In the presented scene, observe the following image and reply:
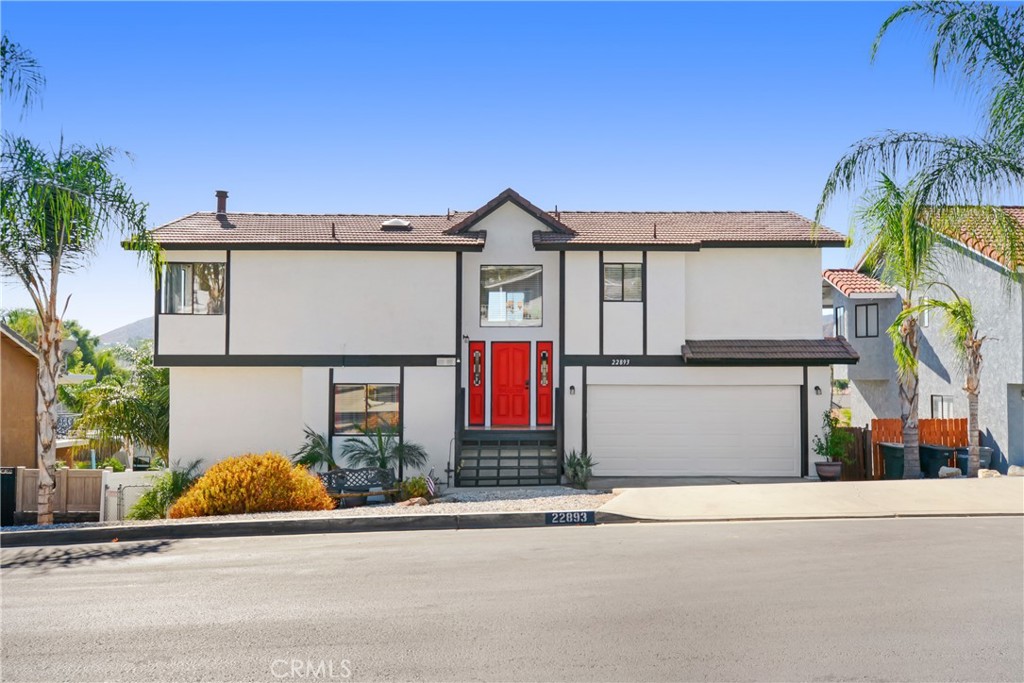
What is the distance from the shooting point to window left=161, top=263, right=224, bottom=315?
1830 centimetres

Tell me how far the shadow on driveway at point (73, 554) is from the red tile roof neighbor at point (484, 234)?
29.0 ft

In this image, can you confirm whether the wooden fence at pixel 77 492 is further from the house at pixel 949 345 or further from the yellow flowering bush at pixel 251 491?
the house at pixel 949 345

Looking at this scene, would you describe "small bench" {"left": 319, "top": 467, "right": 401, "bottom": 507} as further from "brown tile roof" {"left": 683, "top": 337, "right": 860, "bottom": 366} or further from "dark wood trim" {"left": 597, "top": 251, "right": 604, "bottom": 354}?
"brown tile roof" {"left": 683, "top": 337, "right": 860, "bottom": 366}

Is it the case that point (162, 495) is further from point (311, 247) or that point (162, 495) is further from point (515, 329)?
point (515, 329)

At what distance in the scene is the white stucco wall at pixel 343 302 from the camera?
1830cm

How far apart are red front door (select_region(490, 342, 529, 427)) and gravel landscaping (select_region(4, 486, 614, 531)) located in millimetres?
3395

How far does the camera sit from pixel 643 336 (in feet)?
61.2

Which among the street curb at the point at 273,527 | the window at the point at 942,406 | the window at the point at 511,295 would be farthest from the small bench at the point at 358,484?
the window at the point at 942,406

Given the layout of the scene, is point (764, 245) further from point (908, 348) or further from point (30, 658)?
point (30, 658)

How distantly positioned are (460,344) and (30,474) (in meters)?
9.23

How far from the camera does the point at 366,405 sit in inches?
722

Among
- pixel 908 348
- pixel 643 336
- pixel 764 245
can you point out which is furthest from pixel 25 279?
pixel 908 348

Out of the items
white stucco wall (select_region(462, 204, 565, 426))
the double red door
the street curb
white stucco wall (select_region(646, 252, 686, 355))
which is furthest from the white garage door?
the street curb

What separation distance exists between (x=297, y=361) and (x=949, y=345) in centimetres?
1644
